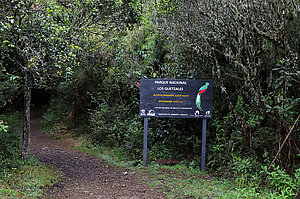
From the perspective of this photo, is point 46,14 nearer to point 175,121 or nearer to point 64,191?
point 64,191

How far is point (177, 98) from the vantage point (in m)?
7.39

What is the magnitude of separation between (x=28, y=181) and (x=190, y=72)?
5.14 meters

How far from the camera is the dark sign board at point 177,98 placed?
720 cm

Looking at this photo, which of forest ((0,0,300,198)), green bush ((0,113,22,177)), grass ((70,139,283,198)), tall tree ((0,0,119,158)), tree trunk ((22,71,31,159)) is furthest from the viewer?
tree trunk ((22,71,31,159))

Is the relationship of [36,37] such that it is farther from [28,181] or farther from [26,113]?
[28,181]

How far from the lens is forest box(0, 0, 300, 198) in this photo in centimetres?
525

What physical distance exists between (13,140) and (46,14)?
10.6 feet

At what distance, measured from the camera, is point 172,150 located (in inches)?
328

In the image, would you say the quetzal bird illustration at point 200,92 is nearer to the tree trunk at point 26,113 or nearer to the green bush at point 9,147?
the tree trunk at point 26,113

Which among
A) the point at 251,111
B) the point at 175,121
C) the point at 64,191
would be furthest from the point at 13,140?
the point at 251,111

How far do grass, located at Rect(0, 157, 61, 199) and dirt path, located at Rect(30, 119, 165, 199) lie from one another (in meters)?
0.22

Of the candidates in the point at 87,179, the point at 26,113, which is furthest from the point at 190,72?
the point at 26,113

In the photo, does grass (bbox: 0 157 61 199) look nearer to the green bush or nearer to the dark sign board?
the green bush

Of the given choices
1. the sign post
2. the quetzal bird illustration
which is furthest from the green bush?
the quetzal bird illustration
